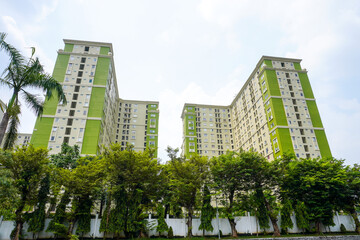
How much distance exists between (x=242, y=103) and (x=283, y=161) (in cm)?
5040

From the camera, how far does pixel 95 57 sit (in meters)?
55.8

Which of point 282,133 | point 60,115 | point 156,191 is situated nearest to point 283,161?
point 156,191

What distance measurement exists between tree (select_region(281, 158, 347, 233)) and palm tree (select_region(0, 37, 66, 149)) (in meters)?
24.2

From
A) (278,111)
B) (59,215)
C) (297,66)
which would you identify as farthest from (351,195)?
(297,66)

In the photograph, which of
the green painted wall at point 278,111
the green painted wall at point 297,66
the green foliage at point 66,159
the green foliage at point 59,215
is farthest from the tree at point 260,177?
the green painted wall at point 297,66

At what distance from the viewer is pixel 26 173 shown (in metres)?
19.5

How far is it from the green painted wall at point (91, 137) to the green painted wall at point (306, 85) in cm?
5061

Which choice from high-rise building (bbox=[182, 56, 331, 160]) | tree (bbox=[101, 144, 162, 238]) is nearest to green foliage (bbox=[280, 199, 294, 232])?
tree (bbox=[101, 144, 162, 238])

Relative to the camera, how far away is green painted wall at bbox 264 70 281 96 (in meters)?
56.3

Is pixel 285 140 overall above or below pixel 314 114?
below

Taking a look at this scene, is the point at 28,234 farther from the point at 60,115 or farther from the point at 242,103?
the point at 242,103

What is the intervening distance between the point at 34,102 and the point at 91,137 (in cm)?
3365

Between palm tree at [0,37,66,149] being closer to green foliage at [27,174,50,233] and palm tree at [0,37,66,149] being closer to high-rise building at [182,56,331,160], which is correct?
green foliage at [27,174,50,233]

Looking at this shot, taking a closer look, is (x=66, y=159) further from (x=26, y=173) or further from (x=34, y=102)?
(x=34, y=102)
